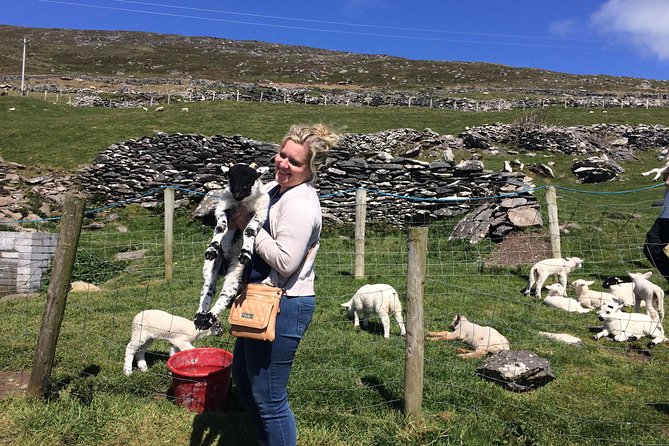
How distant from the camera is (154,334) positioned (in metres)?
5.21

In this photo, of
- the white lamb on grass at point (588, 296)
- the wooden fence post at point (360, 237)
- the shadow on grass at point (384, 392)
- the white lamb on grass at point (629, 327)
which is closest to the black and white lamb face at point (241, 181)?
the shadow on grass at point (384, 392)

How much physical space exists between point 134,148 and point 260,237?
667 inches

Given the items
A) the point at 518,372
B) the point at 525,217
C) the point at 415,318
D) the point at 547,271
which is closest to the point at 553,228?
the point at 525,217

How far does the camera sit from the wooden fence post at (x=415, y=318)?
3838 mm

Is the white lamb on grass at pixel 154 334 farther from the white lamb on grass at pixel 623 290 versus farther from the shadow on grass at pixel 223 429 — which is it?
the white lamb on grass at pixel 623 290

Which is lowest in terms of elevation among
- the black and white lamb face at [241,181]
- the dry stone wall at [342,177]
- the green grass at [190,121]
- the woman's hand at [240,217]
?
the woman's hand at [240,217]

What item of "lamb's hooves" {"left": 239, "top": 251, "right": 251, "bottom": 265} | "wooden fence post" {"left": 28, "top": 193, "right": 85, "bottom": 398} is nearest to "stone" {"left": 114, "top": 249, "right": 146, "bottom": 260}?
"wooden fence post" {"left": 28, "top": 193, "right": 85, "bottom": 398}

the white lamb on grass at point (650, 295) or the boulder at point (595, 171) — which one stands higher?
the boulder at point (595, 171)

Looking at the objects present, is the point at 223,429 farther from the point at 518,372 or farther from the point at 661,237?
the point at 661,237

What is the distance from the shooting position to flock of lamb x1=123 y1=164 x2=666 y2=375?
2787 mm

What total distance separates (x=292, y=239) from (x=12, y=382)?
4.16 metres

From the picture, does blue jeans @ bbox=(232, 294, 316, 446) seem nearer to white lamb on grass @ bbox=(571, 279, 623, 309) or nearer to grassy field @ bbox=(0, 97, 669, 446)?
grassy field @ bbox=(0, 97, 669, 446)

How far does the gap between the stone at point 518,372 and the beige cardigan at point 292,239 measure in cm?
304

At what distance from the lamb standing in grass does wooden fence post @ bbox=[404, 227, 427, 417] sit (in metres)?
1.53
